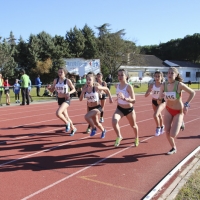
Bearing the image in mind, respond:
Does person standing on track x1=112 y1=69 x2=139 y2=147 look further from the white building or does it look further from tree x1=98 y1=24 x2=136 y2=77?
the white building

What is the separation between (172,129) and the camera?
5.69 m

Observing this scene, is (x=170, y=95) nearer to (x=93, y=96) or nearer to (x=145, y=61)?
(x=93, y=96)

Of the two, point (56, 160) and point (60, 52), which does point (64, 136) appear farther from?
point (60, 52)

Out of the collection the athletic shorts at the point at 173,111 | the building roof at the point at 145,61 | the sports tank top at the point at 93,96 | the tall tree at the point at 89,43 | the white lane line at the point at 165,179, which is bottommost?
the white lane line at the point at 165,179

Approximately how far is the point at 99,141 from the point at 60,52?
39714 millimetres

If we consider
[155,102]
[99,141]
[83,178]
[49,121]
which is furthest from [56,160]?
[49,121]

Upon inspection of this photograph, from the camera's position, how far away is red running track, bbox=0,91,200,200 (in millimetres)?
4270

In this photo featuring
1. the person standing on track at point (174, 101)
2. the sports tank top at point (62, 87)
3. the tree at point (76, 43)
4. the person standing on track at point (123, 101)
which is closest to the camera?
the person standing on track at point (174, 101)

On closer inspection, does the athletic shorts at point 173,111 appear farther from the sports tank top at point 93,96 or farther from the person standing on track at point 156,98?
the sports tank top at point 93,96

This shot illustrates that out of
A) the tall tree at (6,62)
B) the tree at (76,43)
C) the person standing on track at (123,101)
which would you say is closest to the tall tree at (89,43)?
the tree at (76,43)

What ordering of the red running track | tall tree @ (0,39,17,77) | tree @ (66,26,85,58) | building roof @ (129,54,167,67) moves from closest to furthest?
the red running track
tall tree @ (0,39,17,77)
tree @ (66,26,85,58)
building roof @ (129,54,167,67)

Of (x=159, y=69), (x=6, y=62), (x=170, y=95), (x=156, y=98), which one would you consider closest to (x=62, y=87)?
(x=156, y=98)

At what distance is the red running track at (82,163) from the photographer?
14.0 ft

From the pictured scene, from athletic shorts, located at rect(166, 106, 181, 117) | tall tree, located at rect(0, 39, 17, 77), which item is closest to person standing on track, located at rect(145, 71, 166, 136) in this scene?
athletic shorts, located at rect(166, 106, 181, 117)
